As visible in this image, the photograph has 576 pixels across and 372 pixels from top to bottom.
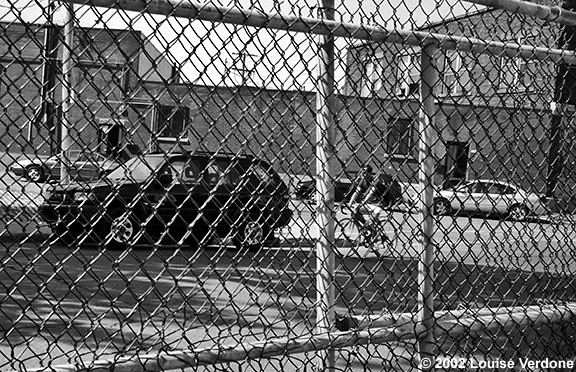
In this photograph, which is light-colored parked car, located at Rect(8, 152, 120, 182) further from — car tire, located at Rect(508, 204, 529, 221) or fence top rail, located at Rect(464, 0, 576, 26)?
car tire, located at Rect(508, 204, 529, 221)


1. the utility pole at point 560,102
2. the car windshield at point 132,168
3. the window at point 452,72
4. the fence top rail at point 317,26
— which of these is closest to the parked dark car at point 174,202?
the car windshield at point 132,168

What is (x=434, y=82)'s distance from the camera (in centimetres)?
289

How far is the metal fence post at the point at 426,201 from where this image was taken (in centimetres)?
288

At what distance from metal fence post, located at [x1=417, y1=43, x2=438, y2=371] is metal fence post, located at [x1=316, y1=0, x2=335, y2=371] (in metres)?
0.47

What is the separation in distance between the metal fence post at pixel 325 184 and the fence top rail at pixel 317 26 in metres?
0.09

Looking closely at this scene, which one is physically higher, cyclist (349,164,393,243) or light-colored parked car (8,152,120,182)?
cyclist (349,164,393,243)

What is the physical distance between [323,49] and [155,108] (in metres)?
0.69

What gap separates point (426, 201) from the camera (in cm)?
289

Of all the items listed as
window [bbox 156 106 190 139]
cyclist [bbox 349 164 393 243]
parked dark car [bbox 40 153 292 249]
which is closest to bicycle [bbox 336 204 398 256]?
cyclist [bbox 349 164 393 243]

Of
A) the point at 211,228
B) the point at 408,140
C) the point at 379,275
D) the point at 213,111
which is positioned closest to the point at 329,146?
the point at 211,228

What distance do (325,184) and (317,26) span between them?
61 cm

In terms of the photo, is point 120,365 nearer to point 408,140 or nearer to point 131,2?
point 131,2

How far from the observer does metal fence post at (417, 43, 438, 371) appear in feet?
9.46

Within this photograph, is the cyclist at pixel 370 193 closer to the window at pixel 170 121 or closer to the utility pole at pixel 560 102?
the window at pixel 170 121
